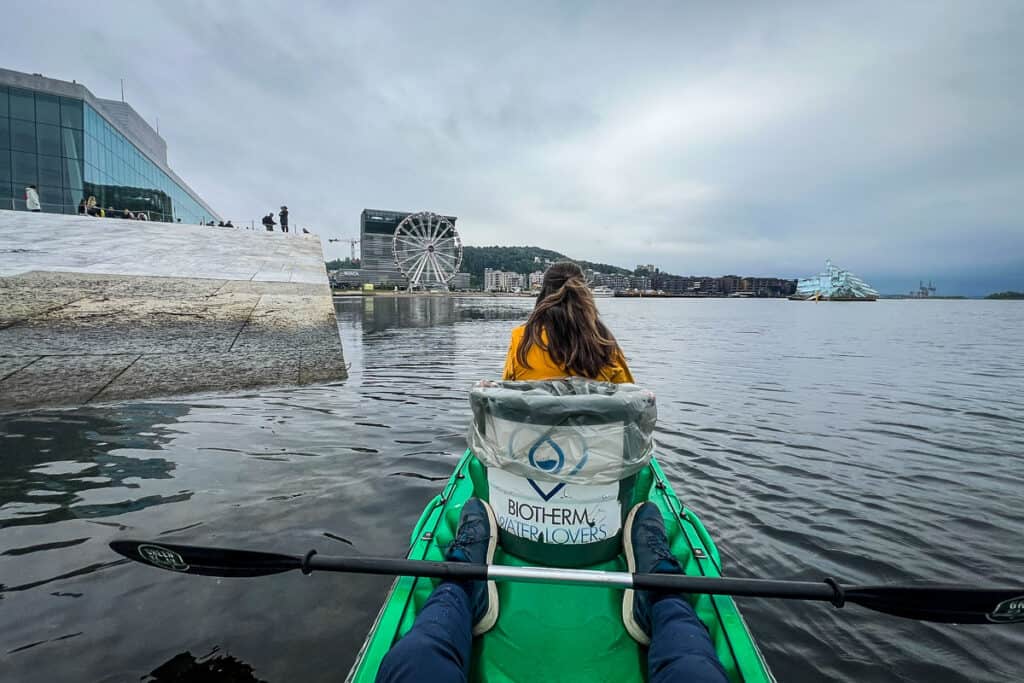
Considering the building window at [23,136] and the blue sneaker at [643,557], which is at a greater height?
the building window at [23,136]

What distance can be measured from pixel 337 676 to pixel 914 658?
3704 millimetres

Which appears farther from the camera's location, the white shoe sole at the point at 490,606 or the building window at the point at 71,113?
the building window at the point at 71,113

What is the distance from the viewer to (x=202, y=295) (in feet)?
39.5

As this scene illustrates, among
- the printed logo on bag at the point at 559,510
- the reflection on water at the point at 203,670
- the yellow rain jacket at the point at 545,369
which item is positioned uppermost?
the yellow rain jacket at the point at 545,369

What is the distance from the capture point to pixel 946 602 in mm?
2188

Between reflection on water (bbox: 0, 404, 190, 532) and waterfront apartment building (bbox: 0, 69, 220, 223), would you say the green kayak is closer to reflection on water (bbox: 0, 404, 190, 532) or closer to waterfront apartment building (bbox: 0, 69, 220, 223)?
reflection on water (bbox: 0, 404, 190, 532)

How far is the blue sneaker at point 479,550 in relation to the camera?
2.23m

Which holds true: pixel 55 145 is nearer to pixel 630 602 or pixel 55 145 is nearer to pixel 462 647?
pixel 462 647

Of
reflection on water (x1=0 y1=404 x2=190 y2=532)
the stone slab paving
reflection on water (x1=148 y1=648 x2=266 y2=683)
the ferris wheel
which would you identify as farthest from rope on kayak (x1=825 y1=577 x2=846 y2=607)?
the ferris wheel

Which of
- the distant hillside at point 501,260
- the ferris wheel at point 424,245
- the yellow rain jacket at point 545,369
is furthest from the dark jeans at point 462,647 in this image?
the distant hillside at point 501,260

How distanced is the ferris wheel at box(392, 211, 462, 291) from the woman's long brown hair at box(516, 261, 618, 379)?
86524mm

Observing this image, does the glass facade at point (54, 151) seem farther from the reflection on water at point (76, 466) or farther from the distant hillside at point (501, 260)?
the distant hillside at point (501, 260)

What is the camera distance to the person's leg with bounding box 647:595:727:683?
1624 mm

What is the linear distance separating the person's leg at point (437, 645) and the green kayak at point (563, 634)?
0.21 metres
